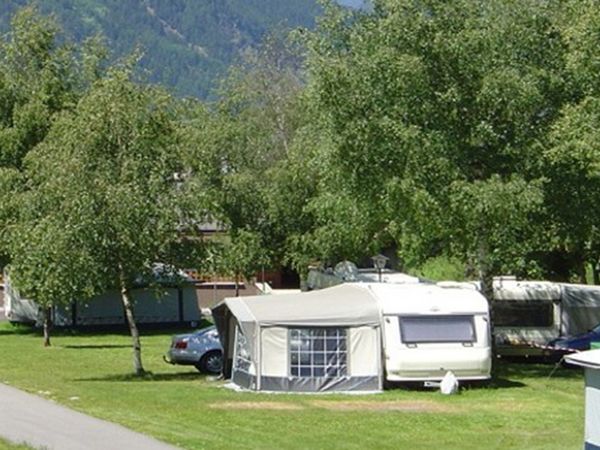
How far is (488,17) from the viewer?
27.4m

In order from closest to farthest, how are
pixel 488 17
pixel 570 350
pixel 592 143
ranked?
pixel 592 143 → pixel 488 17 → pixel 570 350

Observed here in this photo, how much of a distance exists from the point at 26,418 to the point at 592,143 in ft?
41.3

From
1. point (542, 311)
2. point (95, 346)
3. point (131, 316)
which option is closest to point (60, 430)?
point (131, 316)

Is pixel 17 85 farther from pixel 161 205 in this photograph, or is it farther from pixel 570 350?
pixel 570 350

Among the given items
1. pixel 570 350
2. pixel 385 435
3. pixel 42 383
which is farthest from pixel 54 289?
pixel 570 350

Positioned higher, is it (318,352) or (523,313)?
(523,313)

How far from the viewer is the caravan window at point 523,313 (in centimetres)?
3238

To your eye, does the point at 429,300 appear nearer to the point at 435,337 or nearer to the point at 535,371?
the point at 435,337

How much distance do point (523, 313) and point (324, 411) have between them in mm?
12239

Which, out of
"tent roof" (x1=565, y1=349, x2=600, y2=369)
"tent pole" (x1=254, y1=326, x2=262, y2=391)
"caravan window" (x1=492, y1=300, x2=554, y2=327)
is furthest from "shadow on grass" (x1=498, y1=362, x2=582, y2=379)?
"tent roof" (x1=565, y1=349, x2=600, y2=369)

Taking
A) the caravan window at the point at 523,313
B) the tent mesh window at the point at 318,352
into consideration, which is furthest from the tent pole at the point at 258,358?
the caravan window at the point at 523,313

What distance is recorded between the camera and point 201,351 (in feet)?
96.9

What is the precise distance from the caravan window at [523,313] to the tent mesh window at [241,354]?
29.4 feet

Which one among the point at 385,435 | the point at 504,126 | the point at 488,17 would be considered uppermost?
the point at 488,17
